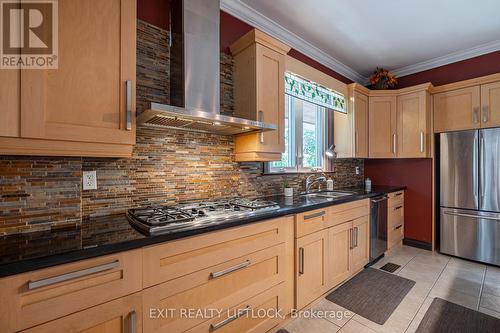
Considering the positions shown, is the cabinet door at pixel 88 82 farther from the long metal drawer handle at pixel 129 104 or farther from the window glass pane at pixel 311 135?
the window glass pane at pixel 311 135

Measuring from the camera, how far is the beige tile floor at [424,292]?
1716mm

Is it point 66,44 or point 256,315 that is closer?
point 66,44

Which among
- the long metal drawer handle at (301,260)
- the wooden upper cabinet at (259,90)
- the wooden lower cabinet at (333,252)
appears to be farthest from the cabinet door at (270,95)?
the long metal drawer handle at (301,260)

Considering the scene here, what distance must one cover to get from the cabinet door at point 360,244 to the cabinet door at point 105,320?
6.75 ft

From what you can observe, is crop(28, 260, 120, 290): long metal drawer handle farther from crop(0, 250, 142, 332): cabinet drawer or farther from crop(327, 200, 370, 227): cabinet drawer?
crop(327, 200, 370, 227): cabinet drawer

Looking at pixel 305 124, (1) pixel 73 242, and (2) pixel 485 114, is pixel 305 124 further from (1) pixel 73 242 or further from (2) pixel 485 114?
(1) pixel 73 242

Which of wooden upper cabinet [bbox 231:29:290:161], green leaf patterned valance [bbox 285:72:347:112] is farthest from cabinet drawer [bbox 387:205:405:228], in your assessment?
wooden upper cabinet [bbox 231:29:290:161]

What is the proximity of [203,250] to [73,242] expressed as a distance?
0.58 meters

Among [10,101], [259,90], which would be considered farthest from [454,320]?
[10,101]

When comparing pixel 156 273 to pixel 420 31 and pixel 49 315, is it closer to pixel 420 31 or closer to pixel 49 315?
pixel 49 315

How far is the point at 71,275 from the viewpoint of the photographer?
0.87 meters

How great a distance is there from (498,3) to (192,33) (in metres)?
2.79

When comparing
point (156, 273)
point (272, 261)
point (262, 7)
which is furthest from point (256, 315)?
point (262, 7)

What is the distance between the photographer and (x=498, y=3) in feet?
6.93
